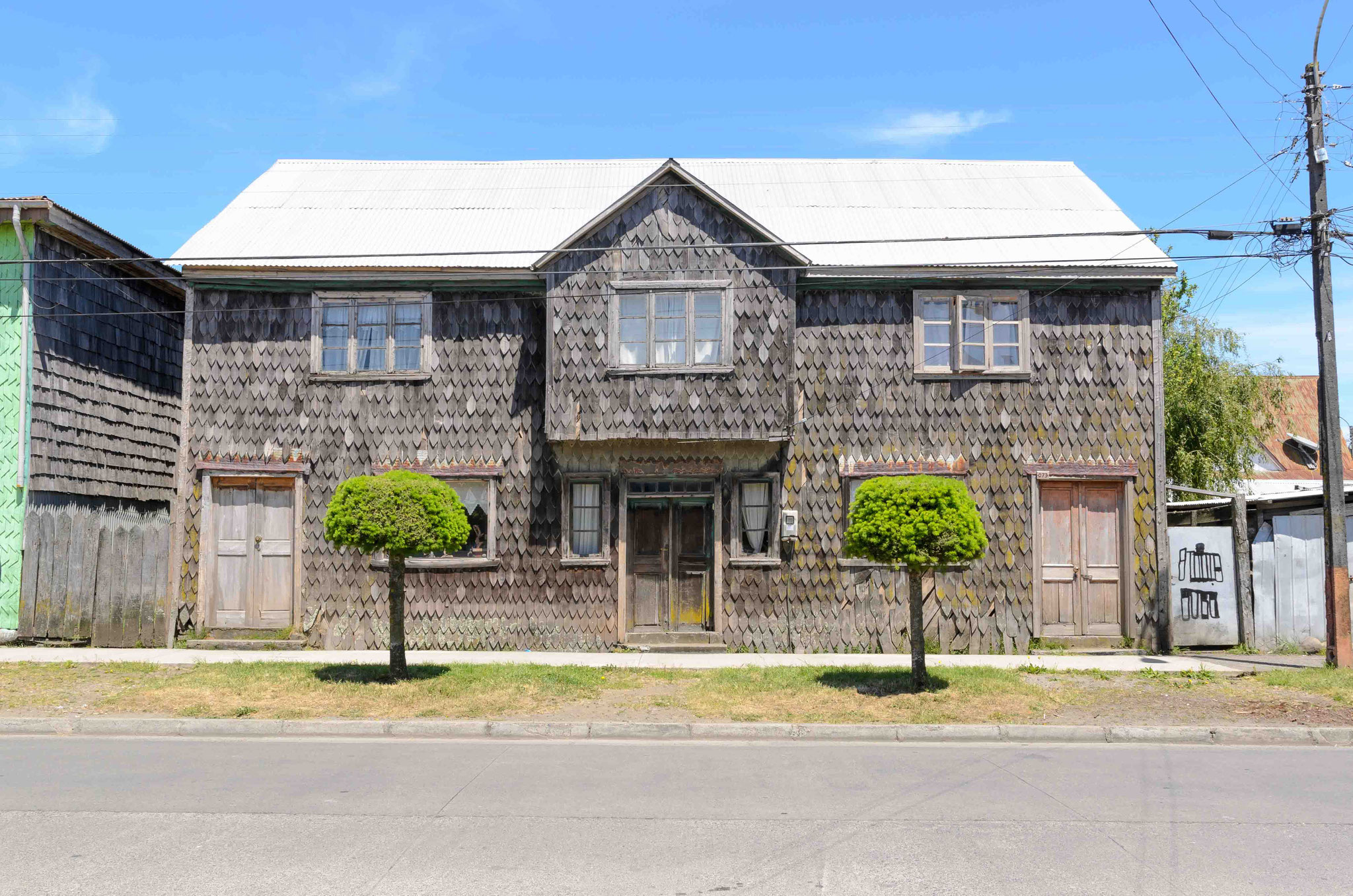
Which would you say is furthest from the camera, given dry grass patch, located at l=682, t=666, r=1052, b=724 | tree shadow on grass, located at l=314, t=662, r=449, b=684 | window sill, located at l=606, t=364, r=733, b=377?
window sill, located at l=606, t=364, r=733, b=377

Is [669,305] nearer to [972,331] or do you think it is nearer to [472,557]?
[972,331]

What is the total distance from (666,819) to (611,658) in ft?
24.6

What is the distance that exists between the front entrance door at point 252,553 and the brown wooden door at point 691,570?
5.91 m

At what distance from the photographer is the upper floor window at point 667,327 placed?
14.6 metres

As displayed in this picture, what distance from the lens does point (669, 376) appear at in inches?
571

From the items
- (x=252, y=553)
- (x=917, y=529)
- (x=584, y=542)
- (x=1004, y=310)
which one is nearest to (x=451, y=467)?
(x=584, y=542)

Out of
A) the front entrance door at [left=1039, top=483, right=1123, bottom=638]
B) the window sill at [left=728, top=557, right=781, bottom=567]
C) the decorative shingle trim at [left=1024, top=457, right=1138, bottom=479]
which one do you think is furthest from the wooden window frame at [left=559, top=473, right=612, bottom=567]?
the front entrance door at [left=1039, top=483, right=1123, bottom=638]

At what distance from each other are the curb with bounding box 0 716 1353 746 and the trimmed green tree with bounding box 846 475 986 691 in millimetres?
1548

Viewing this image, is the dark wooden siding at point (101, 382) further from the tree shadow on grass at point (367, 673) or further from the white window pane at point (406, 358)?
the tree shadow on grass at point (367, 673)

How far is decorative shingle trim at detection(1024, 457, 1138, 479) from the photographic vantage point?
49.6 feet

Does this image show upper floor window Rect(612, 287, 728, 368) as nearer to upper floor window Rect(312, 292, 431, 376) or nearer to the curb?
upper floor window Rect(312, 292, 431, 376)

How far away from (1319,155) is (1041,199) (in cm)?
487

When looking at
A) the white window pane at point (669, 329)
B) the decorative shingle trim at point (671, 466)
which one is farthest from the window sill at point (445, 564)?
the white window pane at point (669, 329)

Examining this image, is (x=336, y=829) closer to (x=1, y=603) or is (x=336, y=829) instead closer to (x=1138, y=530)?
(x=1, y=603)
